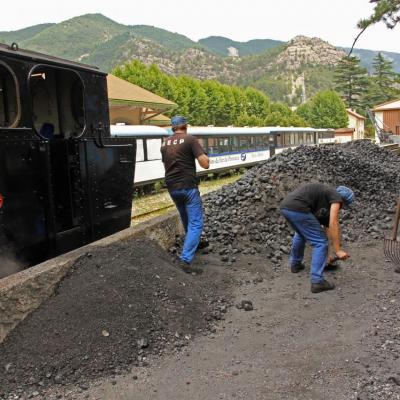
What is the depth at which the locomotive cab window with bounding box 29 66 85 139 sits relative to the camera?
5.09m

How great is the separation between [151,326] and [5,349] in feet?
3.92

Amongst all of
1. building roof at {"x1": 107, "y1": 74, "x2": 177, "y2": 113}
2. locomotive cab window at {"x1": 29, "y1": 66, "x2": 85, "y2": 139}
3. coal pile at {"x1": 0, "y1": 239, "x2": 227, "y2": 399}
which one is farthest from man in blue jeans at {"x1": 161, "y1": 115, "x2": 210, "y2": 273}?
building roof at {"x1": 107, "y1": 74, "x2": 177, "y2": 113}

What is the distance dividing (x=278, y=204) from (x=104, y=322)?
508 centimetres

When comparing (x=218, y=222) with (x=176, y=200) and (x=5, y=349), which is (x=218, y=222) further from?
(x=5, y=349)

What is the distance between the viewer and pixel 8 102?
169 inches

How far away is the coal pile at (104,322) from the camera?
11.9 ft

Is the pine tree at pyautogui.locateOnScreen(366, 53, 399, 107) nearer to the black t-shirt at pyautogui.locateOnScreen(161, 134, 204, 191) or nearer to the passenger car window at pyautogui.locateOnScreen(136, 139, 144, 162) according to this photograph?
the passenger car window at pyautogui.locateOnScreen(136, 139, 144, 162)

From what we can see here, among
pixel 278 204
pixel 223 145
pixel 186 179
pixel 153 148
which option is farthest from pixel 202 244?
pixel 223 145

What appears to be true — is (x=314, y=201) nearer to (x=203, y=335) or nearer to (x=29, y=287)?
(x=203, y=335)

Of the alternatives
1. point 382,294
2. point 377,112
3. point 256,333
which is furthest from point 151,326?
point 377,112

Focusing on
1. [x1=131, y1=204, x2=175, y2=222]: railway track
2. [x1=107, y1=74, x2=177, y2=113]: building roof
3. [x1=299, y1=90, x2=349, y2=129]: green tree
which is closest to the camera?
[x1=131, y1=204, x2=175, y2=222]: railway track

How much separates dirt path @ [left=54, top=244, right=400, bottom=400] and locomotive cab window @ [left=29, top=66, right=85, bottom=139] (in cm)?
268

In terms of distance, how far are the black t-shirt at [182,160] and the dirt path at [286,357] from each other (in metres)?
1.50

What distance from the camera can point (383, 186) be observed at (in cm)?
1134
